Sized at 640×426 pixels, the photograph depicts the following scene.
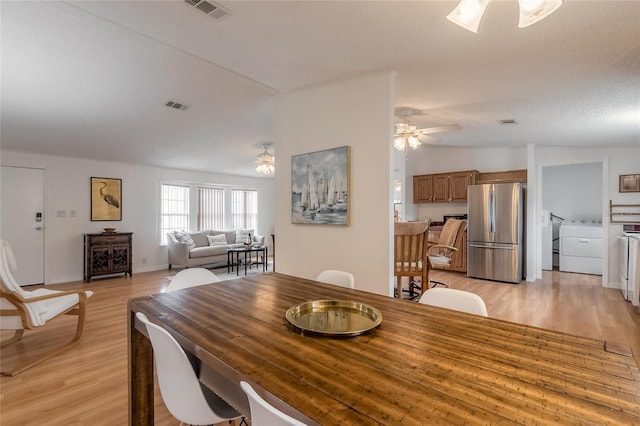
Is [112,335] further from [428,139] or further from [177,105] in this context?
[428,139]

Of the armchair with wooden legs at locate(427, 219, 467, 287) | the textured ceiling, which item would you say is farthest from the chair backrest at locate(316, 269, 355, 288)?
the armchair with wooden legs at locate(427, 219, 467, 287)

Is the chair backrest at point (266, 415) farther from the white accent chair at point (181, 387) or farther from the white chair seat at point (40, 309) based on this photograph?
the white chair seat at point (40, 309)

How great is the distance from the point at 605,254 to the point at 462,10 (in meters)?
5.77

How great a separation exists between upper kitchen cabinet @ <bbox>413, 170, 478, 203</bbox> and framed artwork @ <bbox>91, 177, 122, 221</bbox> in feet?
21.1

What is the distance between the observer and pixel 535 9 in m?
1.16

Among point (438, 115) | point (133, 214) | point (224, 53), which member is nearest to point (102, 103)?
point (224, 53)

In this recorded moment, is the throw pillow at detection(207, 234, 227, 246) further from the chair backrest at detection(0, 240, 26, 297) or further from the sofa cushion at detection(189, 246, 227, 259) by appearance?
the chair backrest at detection(0, 240, 26, 297)

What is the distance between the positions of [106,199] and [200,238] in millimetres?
1988

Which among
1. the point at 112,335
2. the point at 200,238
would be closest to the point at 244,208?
the point at 200,238

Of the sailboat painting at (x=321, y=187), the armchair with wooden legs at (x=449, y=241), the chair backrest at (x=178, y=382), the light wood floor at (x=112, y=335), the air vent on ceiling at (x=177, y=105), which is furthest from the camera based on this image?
the armchair with wooden legs at (x=449, y=241)

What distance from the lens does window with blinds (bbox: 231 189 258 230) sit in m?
8.38

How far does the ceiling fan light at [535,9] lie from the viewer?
1110 millimetres

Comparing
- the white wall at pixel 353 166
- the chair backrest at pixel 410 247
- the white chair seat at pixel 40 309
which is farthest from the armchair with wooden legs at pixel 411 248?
the white chair seat at pixel 40 309

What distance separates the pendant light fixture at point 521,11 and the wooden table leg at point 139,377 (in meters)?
2.13
